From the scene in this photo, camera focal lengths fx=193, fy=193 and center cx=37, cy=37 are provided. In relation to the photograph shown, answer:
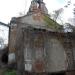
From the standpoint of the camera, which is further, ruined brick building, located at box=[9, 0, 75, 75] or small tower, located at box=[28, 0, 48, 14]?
small tower, located at box=[28, 0, 48, 14]

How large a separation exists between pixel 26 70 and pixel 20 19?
835 centimetres

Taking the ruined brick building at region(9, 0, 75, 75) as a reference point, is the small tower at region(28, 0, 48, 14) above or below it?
above

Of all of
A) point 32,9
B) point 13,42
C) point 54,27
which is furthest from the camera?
point 32,9

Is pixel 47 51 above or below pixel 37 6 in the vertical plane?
below

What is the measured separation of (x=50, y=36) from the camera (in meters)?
17.2

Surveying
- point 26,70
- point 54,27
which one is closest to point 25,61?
point 26,70

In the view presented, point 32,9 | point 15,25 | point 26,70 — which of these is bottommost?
point 26,70

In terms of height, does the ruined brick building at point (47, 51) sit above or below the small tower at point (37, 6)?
below

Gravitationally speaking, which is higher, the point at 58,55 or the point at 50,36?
the point at 50,36

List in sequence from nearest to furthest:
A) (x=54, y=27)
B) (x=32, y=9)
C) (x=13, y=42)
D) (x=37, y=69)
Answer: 1. (x=37, y=69)
2. (x=54, y=27)
3. (x=13, y=42)
4. (x=32, y=9)

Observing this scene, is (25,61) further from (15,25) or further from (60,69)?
(15,25)

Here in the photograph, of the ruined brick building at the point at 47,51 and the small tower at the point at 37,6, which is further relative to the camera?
the small tower at the point at 37,6

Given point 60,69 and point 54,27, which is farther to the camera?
point 54,27

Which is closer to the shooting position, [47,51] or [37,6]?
[47,51]
